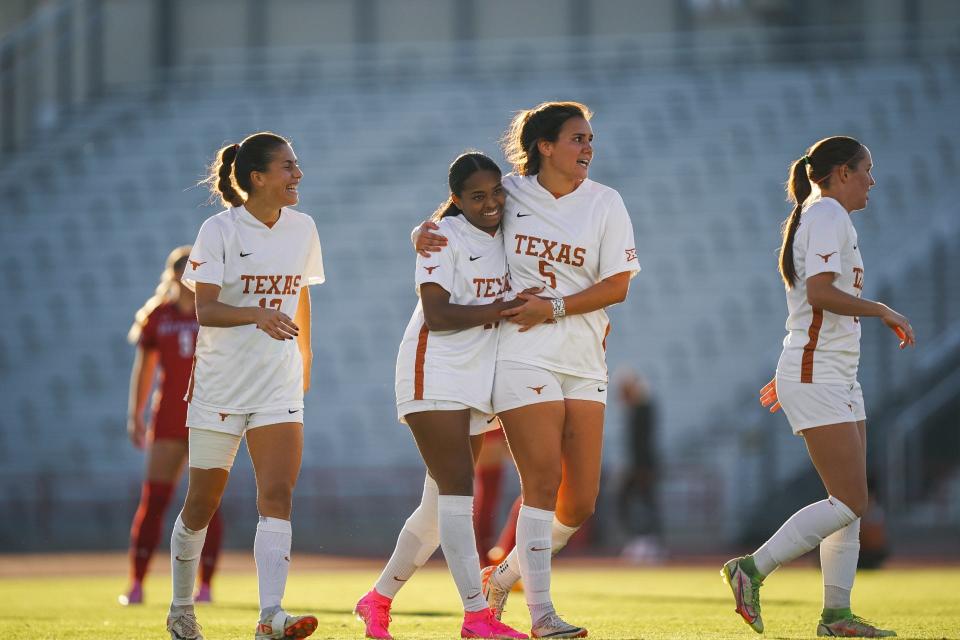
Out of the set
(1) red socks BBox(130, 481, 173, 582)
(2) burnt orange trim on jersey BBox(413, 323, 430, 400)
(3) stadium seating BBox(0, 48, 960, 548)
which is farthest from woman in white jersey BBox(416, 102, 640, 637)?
(3) stadium seating BBox(0, 48, 960, 548)

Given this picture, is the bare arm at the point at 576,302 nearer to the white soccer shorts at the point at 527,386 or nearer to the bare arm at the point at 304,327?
the white soccer shorts at the point at 527,386

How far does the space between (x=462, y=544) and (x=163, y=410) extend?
3.31 metres

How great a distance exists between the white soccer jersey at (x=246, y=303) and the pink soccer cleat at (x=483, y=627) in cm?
106

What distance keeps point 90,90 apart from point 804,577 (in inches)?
643

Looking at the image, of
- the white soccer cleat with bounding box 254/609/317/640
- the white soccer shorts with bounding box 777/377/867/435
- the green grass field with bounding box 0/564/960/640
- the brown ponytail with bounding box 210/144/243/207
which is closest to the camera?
the white soccer cleat with bounding box 254/609/317/640

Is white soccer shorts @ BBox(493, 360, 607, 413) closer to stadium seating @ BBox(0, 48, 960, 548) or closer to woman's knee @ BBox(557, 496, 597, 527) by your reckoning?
woman's knee @ BBox(557, 496, 597, 527)

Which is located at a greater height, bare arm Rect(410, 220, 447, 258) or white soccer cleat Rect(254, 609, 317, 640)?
bare arm Rect(410, 220, 447, 258)

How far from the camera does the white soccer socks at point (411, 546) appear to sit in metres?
6.56

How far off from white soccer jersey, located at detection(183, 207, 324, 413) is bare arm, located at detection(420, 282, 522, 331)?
55 cm

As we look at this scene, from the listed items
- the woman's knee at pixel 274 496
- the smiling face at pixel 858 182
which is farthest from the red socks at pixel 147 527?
the smiling face at pixel 858 182

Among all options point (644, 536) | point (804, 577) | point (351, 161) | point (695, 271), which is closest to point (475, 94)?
point (351, 161)

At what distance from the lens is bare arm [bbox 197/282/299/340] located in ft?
19.0

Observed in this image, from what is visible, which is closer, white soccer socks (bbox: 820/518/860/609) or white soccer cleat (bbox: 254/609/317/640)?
white soccer cleat (bbox: 254/609/317/640)

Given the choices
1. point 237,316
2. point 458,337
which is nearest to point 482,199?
point 458,337
